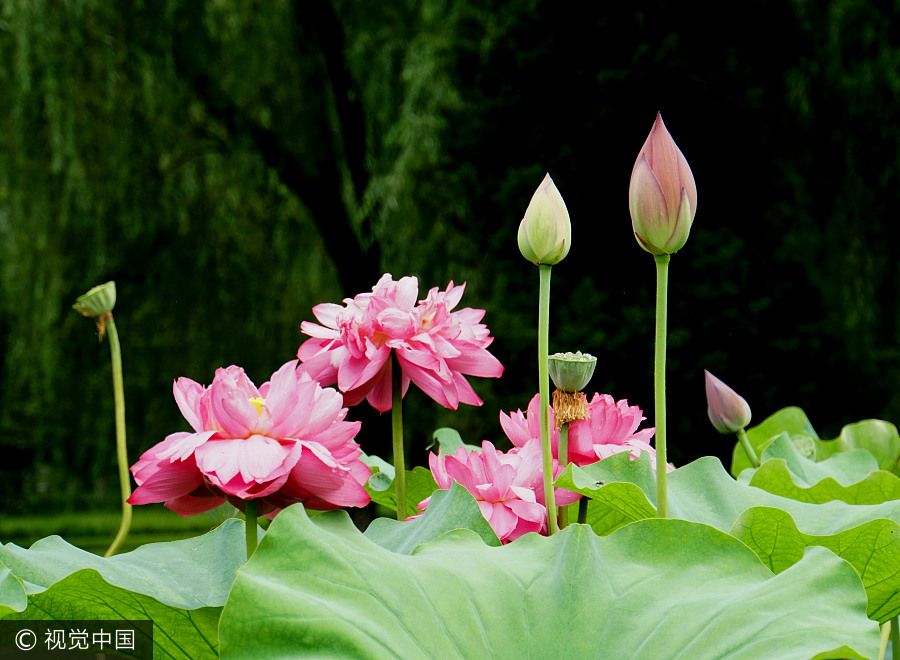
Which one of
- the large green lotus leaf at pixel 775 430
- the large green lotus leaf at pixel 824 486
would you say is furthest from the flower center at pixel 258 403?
the large green lotus leaf at pixel 775 430

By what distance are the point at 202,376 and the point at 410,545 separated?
3100 millimetres

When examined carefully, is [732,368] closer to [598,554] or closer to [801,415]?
[801,415]

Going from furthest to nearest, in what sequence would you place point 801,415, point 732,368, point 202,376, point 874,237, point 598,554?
point 202,376
point 874,237
point 732,368
point 801,415
point 598,554

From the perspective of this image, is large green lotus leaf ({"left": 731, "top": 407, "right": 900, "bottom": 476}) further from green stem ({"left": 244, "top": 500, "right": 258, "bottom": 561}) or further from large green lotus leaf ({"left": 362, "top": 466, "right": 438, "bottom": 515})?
green stem ({"left": 244, "top": 500, "right": 258, "bottom": 561})

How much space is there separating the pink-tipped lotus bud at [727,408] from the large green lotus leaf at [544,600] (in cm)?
37

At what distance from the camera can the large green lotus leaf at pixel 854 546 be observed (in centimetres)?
54

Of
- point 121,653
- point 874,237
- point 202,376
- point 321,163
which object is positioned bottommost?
point 202,376

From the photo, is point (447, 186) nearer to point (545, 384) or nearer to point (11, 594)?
point (545, 384)

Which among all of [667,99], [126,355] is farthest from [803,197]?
[126,355]

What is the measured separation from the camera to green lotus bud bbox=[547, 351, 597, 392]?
→ 0.57 metres

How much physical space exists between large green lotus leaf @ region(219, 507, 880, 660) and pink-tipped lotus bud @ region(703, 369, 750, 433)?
14.4 inches

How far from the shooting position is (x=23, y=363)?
3.27 meters

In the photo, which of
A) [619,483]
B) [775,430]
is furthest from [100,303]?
[775,430]

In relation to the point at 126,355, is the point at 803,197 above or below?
above
